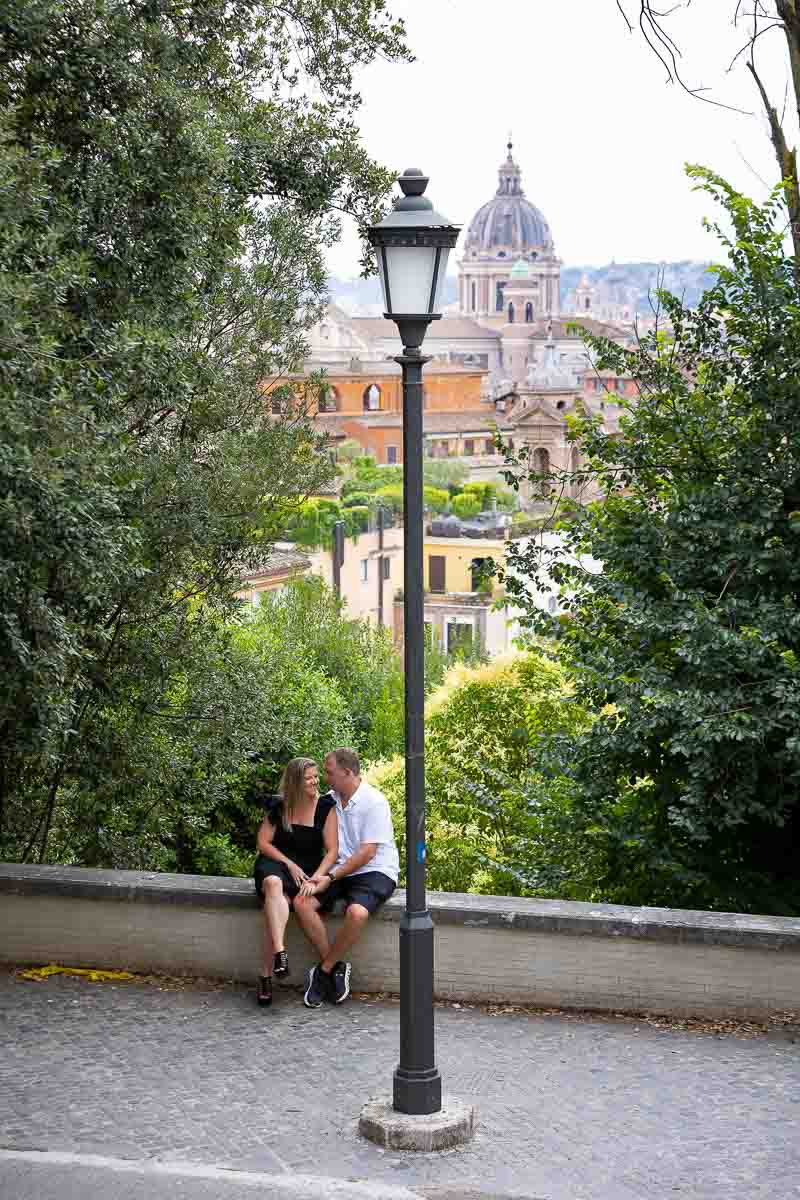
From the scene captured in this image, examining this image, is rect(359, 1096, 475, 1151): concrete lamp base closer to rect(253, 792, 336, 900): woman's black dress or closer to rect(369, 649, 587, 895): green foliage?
rect(253, 792, 336, 900): woman's black dress

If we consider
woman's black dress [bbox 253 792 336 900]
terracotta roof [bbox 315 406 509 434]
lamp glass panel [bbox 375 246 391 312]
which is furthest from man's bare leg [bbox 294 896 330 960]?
terracotta roof [bbox 315 406 509 434]

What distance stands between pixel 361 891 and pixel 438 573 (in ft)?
212

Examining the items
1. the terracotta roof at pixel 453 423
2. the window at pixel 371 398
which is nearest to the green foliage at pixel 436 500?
the window at pixel 371 398

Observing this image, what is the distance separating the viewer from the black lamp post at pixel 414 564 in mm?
5738

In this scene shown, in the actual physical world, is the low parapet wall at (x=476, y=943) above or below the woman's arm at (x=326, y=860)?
below

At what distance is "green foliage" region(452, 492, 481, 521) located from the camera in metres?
83.6

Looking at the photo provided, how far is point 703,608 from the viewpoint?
805cm

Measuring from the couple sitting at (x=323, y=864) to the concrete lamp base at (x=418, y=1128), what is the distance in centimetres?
141

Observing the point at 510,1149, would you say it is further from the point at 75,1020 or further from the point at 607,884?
the point at 607,884

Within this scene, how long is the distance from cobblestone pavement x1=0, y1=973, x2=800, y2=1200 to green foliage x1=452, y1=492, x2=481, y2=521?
7566 centimetres

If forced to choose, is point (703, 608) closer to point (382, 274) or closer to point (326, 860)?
point (326, 860)

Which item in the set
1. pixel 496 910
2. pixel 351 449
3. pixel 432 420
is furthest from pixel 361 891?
pixel 432 420

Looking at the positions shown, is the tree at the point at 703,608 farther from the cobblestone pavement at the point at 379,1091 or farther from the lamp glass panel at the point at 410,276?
the lamp glass panel at the point at 410,276

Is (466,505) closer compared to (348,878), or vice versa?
(348,878)
